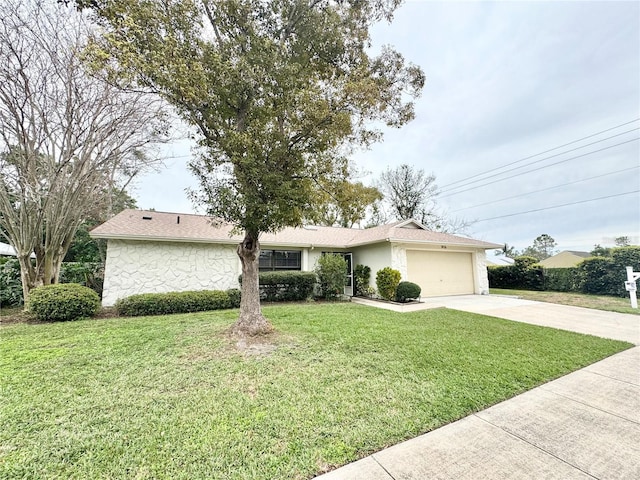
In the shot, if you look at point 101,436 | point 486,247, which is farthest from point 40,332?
point 486,247

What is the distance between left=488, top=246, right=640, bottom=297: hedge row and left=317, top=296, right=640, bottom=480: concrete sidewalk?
13422mm

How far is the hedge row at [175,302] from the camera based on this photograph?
29.0ft

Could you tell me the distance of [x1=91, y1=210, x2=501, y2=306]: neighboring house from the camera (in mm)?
10250

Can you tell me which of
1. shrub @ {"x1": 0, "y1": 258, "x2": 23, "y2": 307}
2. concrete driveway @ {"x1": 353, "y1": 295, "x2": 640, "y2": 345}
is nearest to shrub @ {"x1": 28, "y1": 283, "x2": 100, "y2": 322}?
shrub @ {"x1": 0, "y1": 258, "x2": 23, "y2": 307}

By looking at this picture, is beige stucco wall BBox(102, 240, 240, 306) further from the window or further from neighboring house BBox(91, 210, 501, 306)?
the window

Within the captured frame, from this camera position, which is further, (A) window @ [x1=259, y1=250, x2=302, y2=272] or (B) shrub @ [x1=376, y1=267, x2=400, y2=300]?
(A) window @ [x1=259, y1=250, x2=302, y2=272]

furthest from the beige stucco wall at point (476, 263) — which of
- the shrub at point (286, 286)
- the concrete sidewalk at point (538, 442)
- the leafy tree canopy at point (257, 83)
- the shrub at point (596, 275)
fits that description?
the concrete sidewalk at point (538, 442)

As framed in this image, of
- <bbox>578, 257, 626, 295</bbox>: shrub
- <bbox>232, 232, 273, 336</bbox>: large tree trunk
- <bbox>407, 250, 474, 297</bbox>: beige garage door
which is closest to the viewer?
<bbox>232, 232, 273, 336</bbox>: large tree trunk

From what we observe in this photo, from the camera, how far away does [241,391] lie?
367 centimetres

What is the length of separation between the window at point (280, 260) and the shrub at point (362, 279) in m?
2.97

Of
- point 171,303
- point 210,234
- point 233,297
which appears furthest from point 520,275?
point 171,303

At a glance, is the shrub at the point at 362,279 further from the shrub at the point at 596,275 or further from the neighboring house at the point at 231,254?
the shrub at the point at 596,275

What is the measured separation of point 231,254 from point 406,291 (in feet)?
25.2

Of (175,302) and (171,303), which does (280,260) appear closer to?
(175,302)
